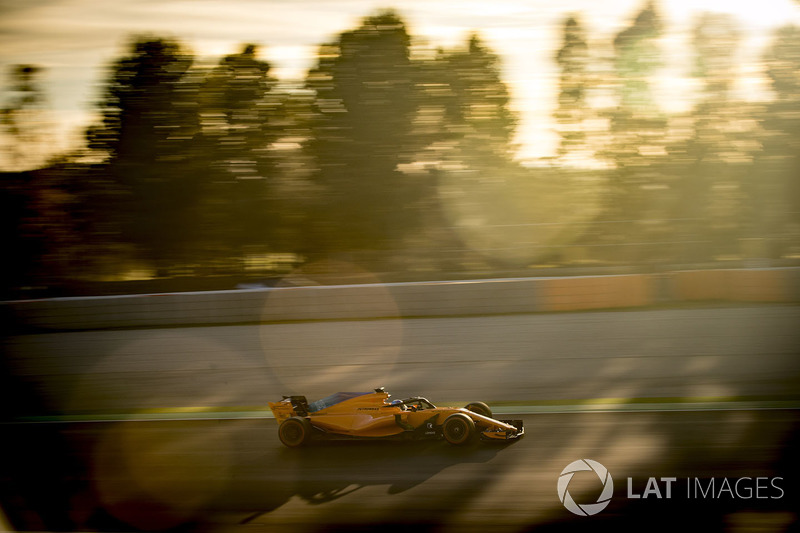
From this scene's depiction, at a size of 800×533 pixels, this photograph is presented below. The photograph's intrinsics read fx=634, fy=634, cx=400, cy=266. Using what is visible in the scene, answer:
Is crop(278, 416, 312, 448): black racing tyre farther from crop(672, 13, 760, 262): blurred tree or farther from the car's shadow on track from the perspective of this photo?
crop(672, 13, 760, 262): blurred tree

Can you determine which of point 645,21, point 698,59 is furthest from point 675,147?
point 645,21

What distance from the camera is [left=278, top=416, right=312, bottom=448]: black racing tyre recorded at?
5926 millimetres

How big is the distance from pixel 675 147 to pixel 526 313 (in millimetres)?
7468

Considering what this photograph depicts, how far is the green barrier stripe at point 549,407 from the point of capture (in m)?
6.64

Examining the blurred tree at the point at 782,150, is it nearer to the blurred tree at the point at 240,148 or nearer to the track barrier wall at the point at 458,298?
the track barrier wall at the point at 458,298

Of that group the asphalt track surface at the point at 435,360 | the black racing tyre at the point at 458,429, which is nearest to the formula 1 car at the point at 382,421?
the black racing tyre at the point at 458,429

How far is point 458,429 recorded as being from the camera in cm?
561

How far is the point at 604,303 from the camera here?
12.4 m

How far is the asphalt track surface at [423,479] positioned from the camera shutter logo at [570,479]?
0.18 ft

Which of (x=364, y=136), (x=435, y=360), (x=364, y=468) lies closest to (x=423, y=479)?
(x=364, y=468)

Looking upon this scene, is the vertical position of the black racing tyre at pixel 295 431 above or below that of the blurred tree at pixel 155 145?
below

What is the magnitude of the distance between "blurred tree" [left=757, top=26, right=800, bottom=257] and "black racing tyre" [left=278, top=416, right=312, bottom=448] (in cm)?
1288
